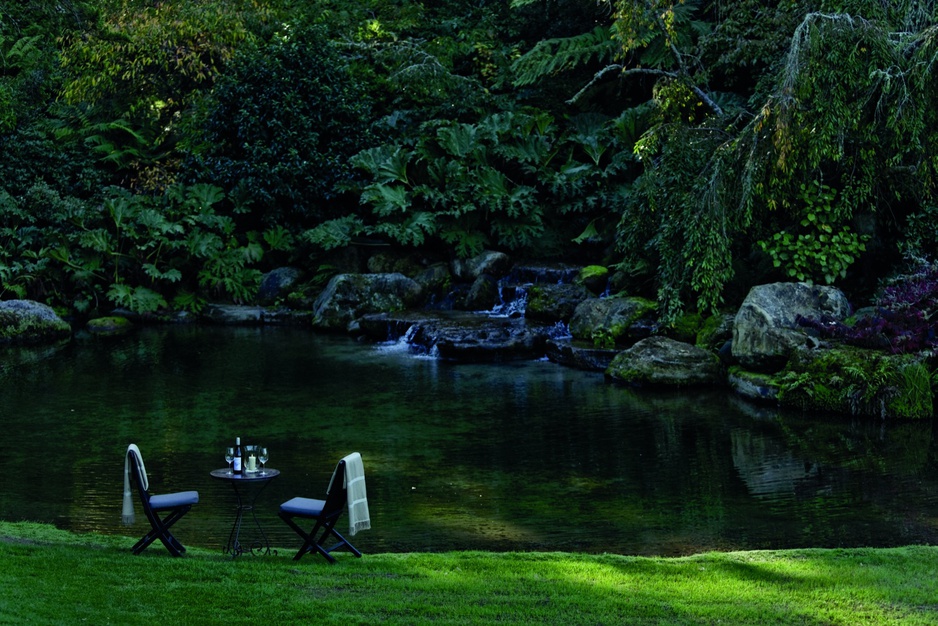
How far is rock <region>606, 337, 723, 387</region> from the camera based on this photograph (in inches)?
571

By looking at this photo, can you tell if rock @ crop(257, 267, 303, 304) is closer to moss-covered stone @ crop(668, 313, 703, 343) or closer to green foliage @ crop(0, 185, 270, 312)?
green foliage @ crop(0, 185, 270, 312)

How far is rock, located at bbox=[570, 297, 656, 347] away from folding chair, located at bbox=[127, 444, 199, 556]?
10187 mm

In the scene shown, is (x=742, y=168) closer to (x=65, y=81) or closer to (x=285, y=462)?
(x=285, y=462)

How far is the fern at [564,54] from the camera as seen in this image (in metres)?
23.6

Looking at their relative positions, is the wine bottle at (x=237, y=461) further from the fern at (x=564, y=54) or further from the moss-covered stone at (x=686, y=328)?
the fern at (x=564, y=54)

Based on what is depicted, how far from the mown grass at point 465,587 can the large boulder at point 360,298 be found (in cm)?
1322

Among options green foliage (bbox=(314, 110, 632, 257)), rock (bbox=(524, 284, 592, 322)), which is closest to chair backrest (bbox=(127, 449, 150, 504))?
rock (bbox=(524, 284, 592, 322))

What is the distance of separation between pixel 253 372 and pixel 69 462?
5.41 metres

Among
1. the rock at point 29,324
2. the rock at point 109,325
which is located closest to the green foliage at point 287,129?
the rock at point 109,325

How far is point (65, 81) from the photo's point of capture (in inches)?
1026

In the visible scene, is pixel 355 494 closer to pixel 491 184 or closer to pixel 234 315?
pixel 234 315

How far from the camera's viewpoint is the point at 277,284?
23.0m

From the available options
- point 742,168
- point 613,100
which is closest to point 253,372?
point 742,168

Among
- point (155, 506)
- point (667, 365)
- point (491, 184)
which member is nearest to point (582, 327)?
point (667, 365)
